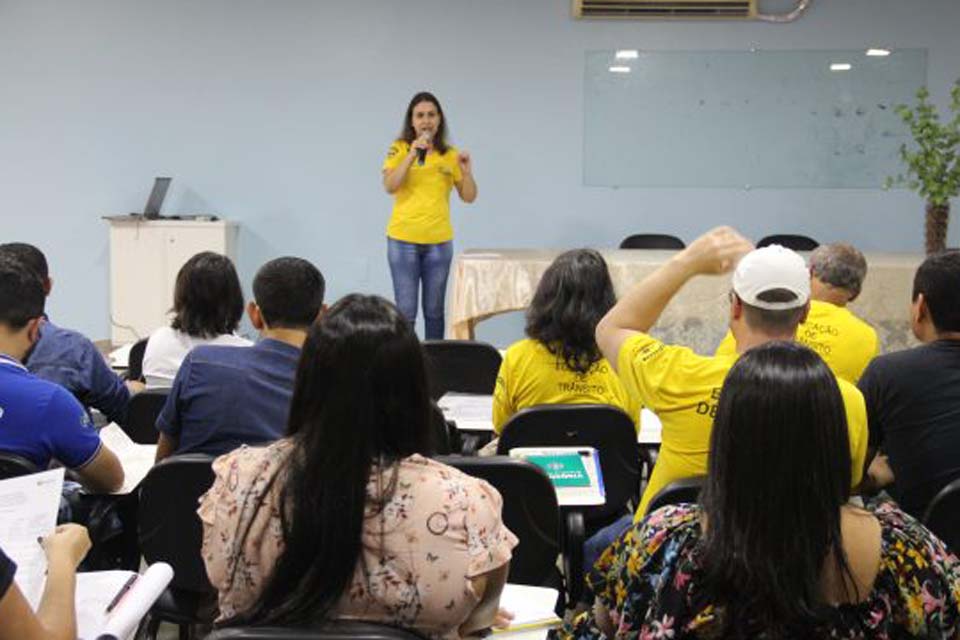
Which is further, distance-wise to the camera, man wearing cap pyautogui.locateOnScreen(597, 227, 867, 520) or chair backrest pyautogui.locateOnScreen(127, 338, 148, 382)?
chair backrest pyautogui.locateOnScreen(127, 338, 148, 382)

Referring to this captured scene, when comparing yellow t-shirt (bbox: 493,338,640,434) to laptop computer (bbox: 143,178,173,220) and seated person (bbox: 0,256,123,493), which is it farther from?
laptop computer (bbox: 143,178,173,220)

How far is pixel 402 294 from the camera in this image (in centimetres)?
618

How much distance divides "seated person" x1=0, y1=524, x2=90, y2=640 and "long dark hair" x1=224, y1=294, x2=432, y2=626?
9.0 inches

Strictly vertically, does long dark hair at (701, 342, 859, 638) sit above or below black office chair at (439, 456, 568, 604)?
above

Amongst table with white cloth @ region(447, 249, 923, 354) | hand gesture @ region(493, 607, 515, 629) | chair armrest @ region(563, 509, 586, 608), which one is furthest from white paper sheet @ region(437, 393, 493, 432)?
table with white cloth @ region(447, 249, 923, 354)

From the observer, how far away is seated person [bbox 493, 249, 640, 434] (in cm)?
300

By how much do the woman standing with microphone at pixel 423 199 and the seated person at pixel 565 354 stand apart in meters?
2.97

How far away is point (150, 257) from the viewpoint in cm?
698

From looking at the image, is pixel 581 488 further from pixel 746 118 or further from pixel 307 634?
pixel 746 118

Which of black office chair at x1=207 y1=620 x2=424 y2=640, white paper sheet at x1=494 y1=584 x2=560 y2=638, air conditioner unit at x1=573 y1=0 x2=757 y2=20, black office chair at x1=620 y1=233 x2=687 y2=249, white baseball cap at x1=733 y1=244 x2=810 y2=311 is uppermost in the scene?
air conditioner unit at x1=573 y1=0 x2=757 y2=20

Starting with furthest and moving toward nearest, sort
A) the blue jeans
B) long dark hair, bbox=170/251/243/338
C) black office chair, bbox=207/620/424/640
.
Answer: the blue jeans, long dark hair, bbox=170/251/243/338, black office chair, bbox=207/620/424/640

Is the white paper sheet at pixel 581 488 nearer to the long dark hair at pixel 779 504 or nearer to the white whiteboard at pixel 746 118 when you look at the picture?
the long dark hair at pixel 779 504

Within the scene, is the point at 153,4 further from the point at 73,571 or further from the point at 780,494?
the point at 780,494

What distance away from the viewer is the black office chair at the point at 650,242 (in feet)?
22.0
